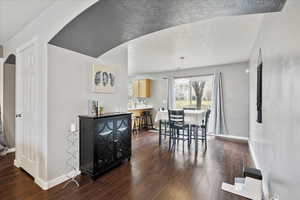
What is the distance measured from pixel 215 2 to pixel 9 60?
13.7 feet

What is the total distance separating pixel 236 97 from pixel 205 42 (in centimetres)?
275

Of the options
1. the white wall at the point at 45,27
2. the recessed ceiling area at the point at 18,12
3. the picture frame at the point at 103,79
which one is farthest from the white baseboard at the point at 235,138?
the recessed ceiling area at the point at 18,12

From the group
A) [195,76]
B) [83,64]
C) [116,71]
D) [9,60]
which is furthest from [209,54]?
[9,60]

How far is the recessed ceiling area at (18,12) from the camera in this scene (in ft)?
6.34

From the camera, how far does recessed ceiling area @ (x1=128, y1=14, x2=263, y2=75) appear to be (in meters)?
2.40

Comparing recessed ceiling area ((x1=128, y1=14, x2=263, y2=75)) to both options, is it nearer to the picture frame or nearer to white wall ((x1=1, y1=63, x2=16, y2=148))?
the picture frame

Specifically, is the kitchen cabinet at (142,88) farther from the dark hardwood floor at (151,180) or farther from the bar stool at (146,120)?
the dark hardwood floor at (151,180)

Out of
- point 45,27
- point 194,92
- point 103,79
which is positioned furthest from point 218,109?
point 45,27

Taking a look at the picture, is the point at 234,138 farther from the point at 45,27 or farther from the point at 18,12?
the point at 18,12

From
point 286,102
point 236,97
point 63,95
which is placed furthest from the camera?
point 236,97

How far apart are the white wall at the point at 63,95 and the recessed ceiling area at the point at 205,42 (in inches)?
52.7

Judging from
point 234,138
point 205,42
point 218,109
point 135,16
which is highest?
point 205,42

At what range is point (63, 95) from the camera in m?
2.19

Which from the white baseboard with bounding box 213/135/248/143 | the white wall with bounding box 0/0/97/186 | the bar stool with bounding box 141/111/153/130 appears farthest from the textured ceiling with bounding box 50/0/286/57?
the bar stool with bounding box 141/111/153/130
